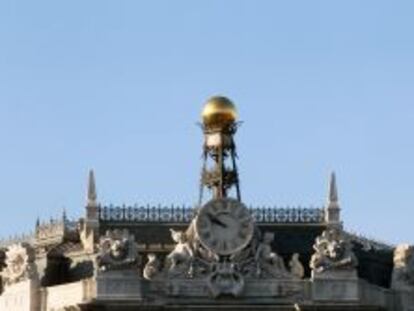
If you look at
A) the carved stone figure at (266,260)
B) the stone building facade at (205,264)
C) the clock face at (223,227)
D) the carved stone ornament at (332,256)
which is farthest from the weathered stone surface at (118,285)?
the carved stone ornament at (332,256)

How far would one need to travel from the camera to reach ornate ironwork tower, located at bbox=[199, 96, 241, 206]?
107812 millimetres

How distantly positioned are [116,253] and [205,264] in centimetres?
422

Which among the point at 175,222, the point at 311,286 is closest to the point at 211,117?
the point at 175,222

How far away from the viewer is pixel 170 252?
3957 inches

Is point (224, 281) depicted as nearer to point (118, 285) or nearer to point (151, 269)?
point (151, 269)

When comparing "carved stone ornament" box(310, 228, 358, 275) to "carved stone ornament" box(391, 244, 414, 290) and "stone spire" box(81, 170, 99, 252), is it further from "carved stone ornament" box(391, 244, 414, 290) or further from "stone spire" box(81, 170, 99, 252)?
"stone spire" box(81, 170, 99, 252)

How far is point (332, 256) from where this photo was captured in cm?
9838

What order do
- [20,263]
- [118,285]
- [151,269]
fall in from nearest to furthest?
[118,285]
[151,269]
[20,263]

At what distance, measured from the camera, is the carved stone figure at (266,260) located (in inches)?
3841

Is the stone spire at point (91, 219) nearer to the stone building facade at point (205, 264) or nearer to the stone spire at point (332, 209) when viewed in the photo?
the stone building facade at point (205, 264)

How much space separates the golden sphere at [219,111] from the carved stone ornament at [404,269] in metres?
11.7

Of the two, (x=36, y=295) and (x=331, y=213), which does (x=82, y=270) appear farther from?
(x=331, y=213)

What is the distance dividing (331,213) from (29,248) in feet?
51.6

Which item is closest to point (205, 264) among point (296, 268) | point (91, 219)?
point (296, 268)
